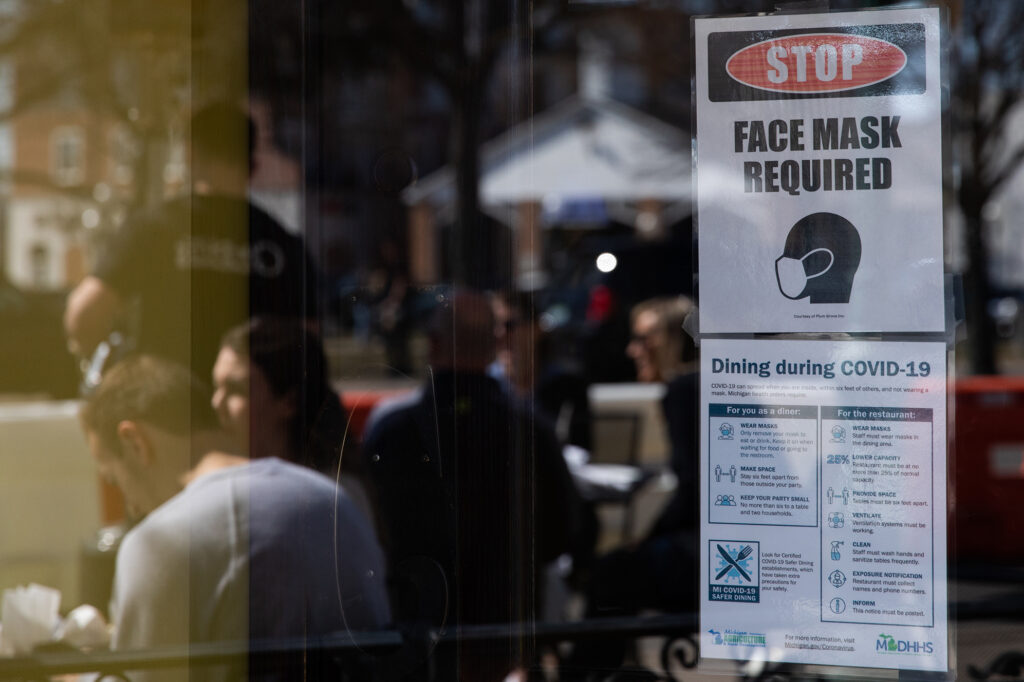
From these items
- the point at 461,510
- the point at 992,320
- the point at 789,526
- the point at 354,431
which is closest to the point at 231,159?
the point at 354,431

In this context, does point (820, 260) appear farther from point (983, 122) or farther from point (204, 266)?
point (983, 122)

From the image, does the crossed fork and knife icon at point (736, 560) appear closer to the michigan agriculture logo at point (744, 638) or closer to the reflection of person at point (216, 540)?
the michigan agriculture logo at point (744, 638)

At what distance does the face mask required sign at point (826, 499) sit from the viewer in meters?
1.84

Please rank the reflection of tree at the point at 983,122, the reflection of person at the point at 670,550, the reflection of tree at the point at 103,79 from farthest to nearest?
the reflection of tree at the point at 983,122 → the reflection of person at the point at 670,550 → the reflection of tree at the point at 103,79

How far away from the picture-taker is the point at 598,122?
24.6ft

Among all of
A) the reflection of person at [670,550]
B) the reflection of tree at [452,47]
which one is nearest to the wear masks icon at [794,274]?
the reflection of tree at [452,47]

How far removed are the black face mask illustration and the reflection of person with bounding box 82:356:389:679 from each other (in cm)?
93

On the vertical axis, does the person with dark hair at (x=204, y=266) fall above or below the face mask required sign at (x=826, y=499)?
above

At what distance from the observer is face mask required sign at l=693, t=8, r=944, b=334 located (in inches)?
72.2

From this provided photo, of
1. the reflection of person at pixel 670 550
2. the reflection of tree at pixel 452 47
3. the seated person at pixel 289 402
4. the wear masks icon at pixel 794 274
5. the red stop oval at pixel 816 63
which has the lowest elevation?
the reflection of person at pixel 670 550

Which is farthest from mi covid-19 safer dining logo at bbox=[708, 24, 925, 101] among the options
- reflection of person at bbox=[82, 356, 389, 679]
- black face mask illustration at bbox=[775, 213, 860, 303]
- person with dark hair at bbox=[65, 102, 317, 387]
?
reflection of person at bbox=[82, 356, 389, 679]

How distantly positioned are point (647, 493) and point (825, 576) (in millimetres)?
4777

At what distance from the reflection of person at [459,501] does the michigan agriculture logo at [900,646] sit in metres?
0.65

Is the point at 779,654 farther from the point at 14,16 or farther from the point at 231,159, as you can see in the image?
the point at 14,16
